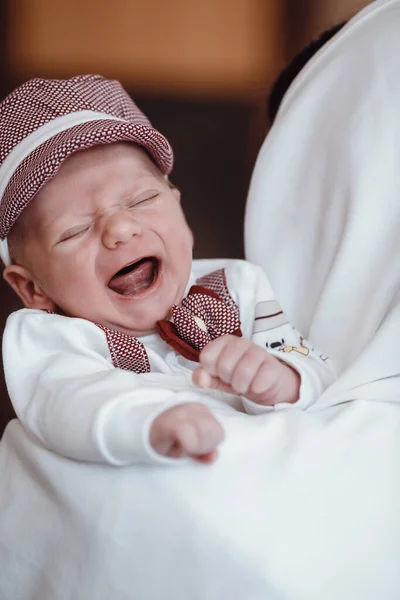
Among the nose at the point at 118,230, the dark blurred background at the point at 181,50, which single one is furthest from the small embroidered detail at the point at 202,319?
the dark blurred background at the point at 181,50

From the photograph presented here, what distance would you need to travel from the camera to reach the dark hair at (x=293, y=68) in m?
1.24

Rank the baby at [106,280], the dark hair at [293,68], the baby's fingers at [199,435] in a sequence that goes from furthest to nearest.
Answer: the dark hair at [293,68] < the baby at [106,280] < the baby's fingers at [199,435]

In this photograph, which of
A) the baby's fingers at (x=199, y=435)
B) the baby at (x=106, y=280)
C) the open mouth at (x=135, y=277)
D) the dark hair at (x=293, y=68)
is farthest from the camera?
the dark hair at (x=293, y=68)

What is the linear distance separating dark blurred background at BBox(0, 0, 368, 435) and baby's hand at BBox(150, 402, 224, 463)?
2.77 m

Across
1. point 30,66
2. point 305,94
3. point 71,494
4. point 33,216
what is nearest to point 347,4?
point 30,66

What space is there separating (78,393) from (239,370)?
0.16 metres

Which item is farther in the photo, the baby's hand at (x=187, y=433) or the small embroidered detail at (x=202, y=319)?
the small embroidered detail at (x=202, y=319)

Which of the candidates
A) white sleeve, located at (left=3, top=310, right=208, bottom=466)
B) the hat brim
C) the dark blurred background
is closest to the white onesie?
white sleeve, located at (left=3, top=310, right=208, bottom=466)

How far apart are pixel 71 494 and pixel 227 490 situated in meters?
0.17

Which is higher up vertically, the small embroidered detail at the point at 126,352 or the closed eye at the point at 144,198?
the closed eye at the point at 144,198

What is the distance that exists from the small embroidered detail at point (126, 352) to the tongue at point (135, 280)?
0.06m

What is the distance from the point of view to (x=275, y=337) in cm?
98

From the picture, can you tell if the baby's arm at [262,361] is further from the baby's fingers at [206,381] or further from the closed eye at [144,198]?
the closed eye at [144,198]

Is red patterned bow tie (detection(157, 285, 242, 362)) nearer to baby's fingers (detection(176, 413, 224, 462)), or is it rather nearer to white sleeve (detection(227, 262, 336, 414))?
white sleeve (detection(227, 262, 336, 414))
